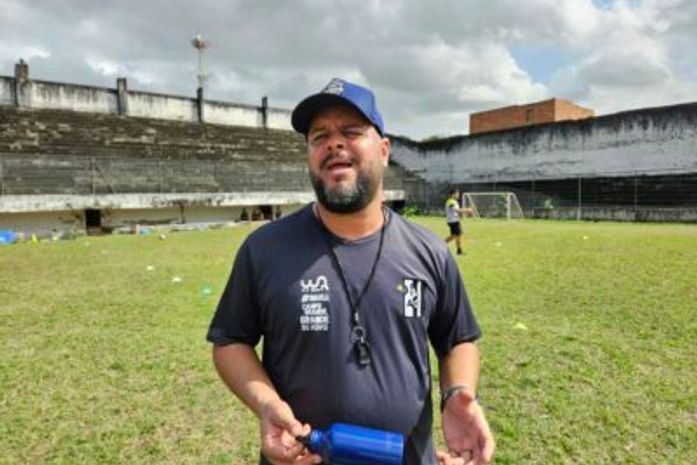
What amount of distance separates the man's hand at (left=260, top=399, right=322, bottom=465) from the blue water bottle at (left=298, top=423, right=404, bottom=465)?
0.06 m

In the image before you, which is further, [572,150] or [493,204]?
[493,204]

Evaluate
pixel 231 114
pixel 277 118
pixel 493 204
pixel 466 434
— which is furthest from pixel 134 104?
pixel 466 434

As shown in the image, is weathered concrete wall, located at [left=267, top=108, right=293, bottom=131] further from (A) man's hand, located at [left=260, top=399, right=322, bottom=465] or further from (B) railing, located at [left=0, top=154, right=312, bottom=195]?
(A) man's hand, located at [left=260, top=399, right=322, bottom=465]

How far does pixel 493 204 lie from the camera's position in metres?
31.2

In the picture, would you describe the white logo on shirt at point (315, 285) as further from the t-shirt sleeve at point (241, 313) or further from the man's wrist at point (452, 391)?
the man's wrist at point (452, 391)

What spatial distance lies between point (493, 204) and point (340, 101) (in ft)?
100

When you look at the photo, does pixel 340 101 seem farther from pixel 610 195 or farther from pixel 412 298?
pixel 610 195

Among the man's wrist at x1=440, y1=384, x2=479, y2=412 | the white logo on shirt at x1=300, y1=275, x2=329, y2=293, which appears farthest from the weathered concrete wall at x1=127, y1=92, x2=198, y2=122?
the man's wrist at x1=440, y1=384, x2=479, y2=412

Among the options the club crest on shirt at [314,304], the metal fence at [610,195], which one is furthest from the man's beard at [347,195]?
the metal fence at [610,195]

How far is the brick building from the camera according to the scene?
1678 inches

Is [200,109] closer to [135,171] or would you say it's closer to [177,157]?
[177,157]

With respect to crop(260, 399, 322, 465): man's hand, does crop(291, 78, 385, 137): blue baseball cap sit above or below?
above

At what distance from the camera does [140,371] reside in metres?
Result: 4.91

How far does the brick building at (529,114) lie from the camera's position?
42.6 metres
